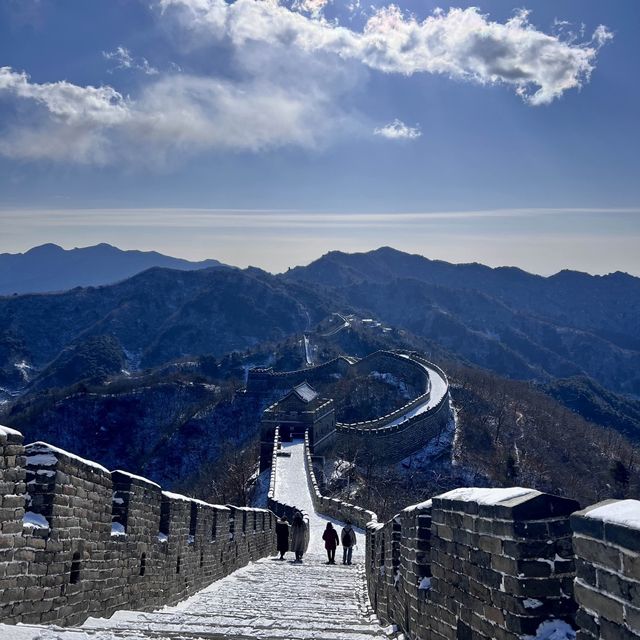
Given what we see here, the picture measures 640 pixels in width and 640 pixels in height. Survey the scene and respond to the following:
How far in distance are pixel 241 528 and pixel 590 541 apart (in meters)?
13.6

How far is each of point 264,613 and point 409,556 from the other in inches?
102

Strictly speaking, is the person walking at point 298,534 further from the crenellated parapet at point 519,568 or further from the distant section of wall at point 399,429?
the distant section of wall at point 399,429

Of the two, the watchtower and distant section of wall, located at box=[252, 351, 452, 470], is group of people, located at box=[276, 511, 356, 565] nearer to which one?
distant section of wall, located at box=[252, 351, 452, 470]

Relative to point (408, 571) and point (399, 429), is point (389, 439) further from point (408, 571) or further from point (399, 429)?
point (408, 571)

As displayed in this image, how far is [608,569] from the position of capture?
3.58 m

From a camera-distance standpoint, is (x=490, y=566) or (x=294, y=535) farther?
(x=294, y=535)

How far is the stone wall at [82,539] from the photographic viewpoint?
6.13m

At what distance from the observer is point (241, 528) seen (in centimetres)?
1658

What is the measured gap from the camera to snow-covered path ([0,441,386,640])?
245 inches

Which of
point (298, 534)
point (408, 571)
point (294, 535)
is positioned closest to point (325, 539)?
point (298, 534)

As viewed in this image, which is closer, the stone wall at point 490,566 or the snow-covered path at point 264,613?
the stone wall at point 490,566

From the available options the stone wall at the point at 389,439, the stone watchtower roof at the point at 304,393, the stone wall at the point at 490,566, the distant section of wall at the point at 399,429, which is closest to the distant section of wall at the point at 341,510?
the distant section of wall at the point at 399,429

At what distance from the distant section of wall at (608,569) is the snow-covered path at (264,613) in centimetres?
304

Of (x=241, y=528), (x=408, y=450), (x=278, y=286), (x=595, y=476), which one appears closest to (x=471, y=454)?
(x=408, y=450)
